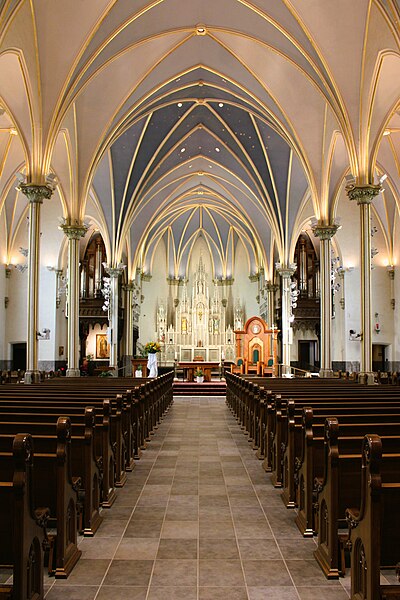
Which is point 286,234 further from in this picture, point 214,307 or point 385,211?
point 214,307

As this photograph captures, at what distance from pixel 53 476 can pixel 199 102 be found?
73.1 feet

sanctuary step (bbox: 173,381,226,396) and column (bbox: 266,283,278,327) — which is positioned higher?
column (bbox: 266,283,278,327)

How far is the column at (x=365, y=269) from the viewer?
53.4 ft

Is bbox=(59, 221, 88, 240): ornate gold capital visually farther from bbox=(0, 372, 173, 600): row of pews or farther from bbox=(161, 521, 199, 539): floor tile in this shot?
bbox=(161, 521, 199, 539): floor tile

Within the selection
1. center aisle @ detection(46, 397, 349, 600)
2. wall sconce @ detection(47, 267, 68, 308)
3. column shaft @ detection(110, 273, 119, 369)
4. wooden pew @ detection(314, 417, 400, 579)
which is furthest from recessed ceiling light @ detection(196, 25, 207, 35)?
wooden pew @ detection(314, 417, 400, 579)

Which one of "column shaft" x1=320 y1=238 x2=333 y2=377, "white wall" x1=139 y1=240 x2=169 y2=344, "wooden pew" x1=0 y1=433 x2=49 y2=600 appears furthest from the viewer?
"white wall" x1=139 y1=240 x2=169 y2=344

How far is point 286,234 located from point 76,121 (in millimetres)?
12928

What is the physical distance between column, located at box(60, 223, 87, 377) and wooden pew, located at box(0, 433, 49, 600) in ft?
53.5

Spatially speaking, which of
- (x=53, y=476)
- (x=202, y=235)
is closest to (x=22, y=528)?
(x=53, y=476)

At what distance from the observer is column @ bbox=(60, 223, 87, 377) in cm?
2033

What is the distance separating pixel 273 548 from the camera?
530 centimetres

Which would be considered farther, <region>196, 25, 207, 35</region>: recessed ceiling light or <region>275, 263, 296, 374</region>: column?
<region>275, 263, 296, 374</region>: column

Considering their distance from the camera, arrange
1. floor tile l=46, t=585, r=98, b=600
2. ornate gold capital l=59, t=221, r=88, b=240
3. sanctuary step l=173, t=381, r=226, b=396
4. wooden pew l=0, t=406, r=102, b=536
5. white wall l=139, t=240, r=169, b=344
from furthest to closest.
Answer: white wall l=139, t=240, r=169, b=344, sanctuary step l=173, t=381, r=226, b=396, ornate gold capital l=59, t=221, r=88, b=240, wooden pew l=0, t=406, r=102, b=536, floor tile l=46, t=585, r=98, b=600

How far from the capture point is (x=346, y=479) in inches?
194
